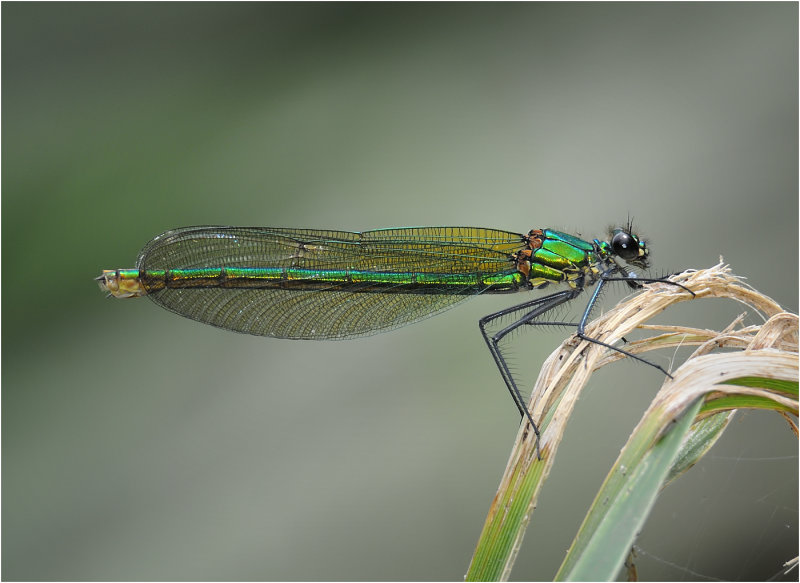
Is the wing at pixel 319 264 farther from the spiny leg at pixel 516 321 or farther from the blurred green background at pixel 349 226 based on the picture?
the blurred green background at pixel 349 226

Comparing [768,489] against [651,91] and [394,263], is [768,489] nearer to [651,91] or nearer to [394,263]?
[394,263]

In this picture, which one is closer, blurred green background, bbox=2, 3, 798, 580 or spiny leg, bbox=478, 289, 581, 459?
spiny leg, bbox=478, 289, 581, 459

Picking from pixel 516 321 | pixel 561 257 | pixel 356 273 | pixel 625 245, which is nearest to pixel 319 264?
pixel 356 273

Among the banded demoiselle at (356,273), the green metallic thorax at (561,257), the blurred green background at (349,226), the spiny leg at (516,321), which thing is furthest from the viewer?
the blurred green background at (349,226)

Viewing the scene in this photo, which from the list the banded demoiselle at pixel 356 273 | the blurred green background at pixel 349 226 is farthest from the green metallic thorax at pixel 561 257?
the blurred green background at pixel 349 226

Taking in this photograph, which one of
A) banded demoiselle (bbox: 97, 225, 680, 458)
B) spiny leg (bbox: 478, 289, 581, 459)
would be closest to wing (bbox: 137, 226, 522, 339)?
banded demoiselle (bbox: 97, 225, 680, 458)

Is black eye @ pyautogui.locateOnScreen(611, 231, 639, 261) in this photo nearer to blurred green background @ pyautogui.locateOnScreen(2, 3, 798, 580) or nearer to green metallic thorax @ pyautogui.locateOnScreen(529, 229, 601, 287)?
green metallic thorax @ pyautogui.locateOnScreen(529, 229, 601, 287)
